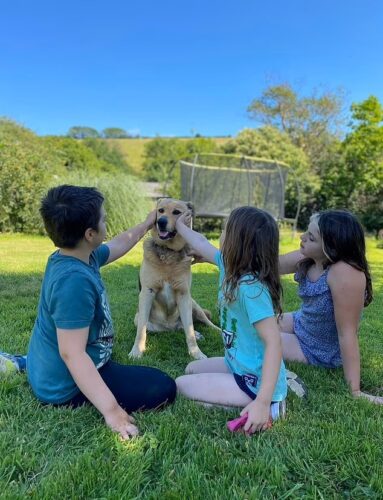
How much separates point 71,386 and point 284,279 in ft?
17.0

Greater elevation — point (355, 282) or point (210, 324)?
point (355, 282)

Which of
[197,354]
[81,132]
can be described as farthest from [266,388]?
[81,132]

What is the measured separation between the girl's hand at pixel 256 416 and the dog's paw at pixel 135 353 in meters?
1.40

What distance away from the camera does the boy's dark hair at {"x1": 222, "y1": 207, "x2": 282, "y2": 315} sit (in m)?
2.23

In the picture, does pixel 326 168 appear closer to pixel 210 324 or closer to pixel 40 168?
pixel 40 168

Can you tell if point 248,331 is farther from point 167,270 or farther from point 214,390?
point 167,270

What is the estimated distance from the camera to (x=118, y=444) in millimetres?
1914

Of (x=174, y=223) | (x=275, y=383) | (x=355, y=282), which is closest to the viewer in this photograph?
(x=275, y=383)

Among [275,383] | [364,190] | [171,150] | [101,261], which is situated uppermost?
[171,150]

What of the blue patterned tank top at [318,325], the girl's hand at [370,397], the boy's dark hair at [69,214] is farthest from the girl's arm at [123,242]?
the girl's hand at [370,397]

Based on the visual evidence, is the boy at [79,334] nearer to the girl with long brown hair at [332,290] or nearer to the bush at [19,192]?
the girl with long brown hair at [332,290]

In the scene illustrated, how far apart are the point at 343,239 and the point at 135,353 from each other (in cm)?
176

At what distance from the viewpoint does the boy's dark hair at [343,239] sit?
2.71 meters

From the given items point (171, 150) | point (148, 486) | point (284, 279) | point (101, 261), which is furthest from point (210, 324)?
point (171, 150)
